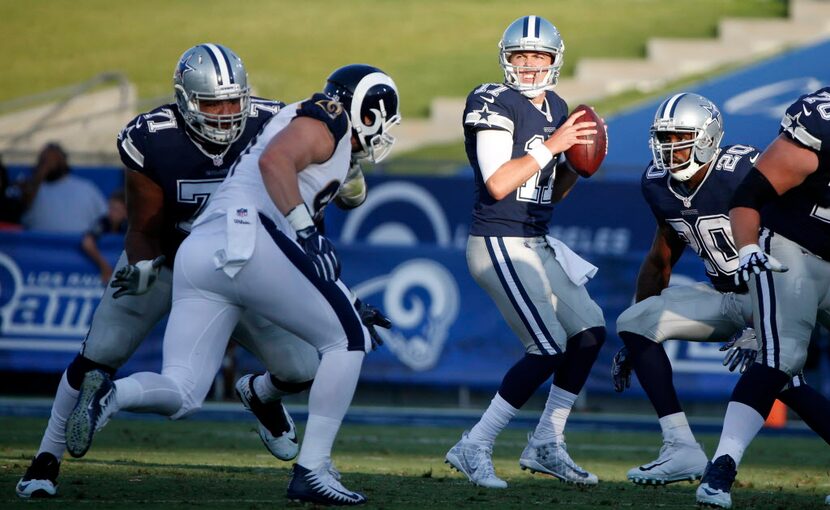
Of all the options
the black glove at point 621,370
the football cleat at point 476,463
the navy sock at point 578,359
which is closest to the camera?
the football cleat at point 476,463

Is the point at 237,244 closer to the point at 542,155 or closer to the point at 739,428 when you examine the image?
the point at 542,155

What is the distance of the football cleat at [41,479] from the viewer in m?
4.86

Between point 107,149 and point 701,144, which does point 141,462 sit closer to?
point 701,144

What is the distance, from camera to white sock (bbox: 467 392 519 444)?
18.5 ft

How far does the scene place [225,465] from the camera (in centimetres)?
619

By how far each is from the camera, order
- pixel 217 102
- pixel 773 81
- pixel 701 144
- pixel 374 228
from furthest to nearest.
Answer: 1. pixel 773 81
2. pixel 374 228
3. pixel 701 144
4. pixel 217 102

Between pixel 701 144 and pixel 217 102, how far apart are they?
2.07m

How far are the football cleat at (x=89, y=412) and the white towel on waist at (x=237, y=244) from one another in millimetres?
557

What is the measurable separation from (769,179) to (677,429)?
121cm

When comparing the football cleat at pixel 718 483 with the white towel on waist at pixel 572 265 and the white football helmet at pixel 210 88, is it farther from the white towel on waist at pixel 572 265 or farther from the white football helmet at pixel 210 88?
the white football helmet at pixel 210 88

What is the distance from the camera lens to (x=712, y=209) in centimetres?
562

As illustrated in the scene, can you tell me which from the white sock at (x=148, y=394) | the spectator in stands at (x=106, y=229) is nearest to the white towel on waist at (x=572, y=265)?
the white sock at (x=148, y=394)

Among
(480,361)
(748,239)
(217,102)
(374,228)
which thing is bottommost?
(480,361)

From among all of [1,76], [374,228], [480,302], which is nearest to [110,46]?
[1,76]
